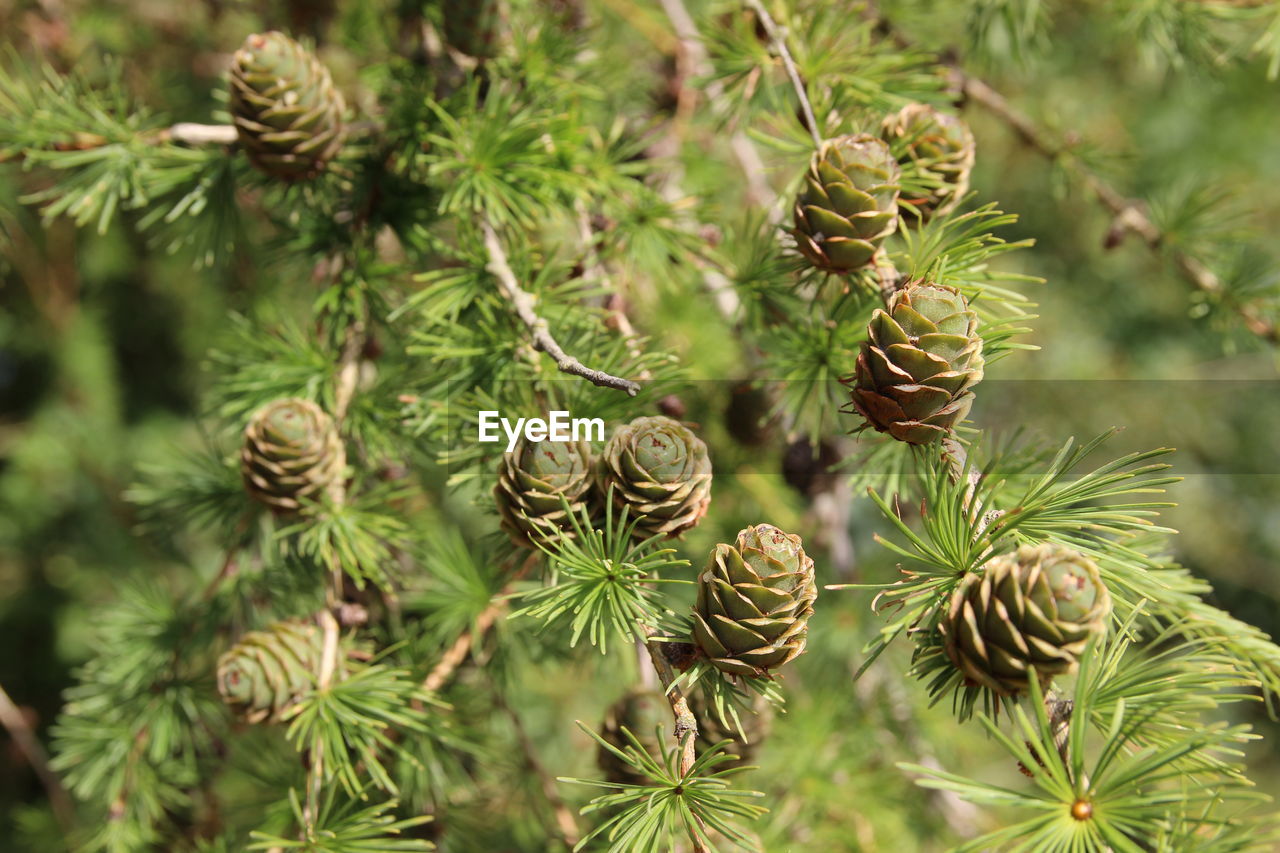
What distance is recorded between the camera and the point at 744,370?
4.03 feet

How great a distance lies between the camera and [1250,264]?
0.97 m

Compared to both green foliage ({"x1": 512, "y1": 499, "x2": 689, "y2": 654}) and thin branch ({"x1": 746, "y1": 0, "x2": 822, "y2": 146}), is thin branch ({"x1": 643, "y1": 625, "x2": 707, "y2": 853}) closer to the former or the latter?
green foliage ({"x1": 512, "y1": 499, "x2": 689, "y2": 654})

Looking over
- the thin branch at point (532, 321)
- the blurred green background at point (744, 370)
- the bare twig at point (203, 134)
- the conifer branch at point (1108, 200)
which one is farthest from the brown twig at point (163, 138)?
the conifer branch at point (1108, 200)

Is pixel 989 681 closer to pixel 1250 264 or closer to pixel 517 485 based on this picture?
pixel 517 485

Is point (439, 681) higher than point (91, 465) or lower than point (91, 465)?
higher

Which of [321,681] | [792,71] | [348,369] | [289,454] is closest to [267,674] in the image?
[321,681]

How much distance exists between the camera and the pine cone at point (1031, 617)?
467mm

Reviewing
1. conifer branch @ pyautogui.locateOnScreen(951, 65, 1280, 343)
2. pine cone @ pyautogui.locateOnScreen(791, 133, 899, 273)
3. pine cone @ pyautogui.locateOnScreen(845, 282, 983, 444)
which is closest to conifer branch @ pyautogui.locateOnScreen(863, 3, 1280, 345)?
conifer branch @ pyautogui.locateOnScreen(951, 65, 1280, 343)

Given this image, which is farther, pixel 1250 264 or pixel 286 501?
pixel 1250 264

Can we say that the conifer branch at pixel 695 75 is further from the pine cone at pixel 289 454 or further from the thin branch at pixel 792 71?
the pine cone at pixel 289 454

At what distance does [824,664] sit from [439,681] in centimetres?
62

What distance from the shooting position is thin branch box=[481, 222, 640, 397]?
538 millimetres

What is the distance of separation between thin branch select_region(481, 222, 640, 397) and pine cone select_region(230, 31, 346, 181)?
164mm

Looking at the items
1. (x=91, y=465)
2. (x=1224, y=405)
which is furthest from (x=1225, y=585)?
(x=91, y=465)
